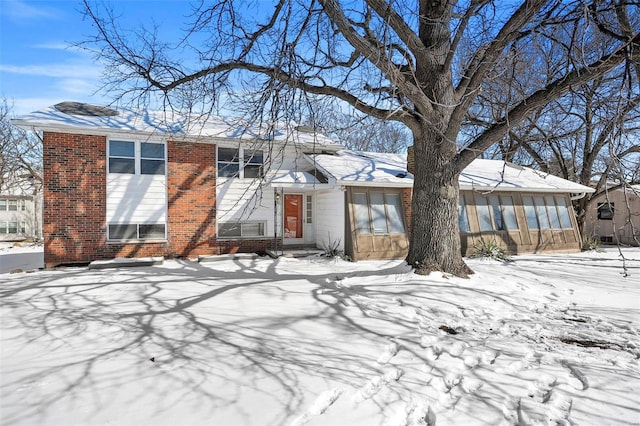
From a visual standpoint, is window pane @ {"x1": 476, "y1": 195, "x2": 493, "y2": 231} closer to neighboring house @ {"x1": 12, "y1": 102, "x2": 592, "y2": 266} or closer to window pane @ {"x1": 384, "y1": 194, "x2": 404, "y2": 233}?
neighboring house @ {"x1": 12, "y1": 102, "x2": 592, "y2": 266}

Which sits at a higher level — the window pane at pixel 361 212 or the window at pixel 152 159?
the window at pixel 152 159

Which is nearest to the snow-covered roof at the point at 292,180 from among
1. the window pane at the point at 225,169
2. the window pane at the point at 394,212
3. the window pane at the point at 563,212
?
the window pane at the point at 225,169

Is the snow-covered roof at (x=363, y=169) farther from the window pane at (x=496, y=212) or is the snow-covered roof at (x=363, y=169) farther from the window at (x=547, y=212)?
the window at (x=547, y=212)

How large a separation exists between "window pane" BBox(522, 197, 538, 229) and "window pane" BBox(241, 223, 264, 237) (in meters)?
10.2

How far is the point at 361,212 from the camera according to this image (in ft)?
39.7

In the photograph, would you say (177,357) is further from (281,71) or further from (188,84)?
(188,84)

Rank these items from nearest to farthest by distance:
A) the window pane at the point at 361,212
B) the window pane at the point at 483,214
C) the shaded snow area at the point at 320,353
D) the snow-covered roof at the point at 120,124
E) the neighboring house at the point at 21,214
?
the shaded snow area at the point at 320,353, the snow-covered roof at the point at 120,124, the window pane at the point at 361,212, the window pane at the point at 483,214, the neighboring house at the point at 21,214

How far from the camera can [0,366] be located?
3.82 m

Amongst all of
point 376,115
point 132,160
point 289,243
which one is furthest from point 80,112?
point 376,115

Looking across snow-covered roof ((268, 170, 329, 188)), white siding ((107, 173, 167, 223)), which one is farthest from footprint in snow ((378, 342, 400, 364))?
white siding ((107, 173, 167, 223))

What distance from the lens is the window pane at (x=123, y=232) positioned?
11.4 metres

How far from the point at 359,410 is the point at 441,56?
7561mm

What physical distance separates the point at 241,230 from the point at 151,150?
3.84 m

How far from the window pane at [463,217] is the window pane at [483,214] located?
0.58 m
